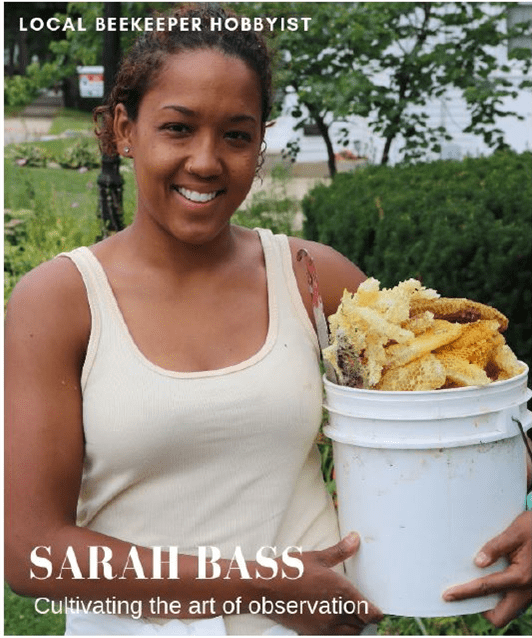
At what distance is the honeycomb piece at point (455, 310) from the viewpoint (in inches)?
87.9

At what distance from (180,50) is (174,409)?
721mm

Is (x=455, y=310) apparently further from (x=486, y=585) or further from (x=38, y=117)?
(x=38, y=117)

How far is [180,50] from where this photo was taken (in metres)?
2.16

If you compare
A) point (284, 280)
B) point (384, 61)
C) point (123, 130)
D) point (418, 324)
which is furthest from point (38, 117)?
point (418, 324)

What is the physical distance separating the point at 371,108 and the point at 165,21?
21.1 ft

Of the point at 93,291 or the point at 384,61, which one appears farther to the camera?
the point at 384,61

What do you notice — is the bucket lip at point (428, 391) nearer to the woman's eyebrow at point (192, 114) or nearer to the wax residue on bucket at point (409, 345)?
the wax residue on bucket at point (409, 345)

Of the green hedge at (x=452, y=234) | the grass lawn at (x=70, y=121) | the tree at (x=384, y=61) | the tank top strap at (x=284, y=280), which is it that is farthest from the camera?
the grass lawn at (x=70, y=121)

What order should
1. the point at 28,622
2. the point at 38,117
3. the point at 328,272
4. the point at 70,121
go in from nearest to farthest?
1. the point at 328,272
2. the point at 28,622
3. the point at 70,121
4. the point at 38,117

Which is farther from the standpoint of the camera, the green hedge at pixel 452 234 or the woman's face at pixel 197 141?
the green hedge at pixel 452 234

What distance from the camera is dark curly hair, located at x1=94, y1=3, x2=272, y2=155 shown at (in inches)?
85.7

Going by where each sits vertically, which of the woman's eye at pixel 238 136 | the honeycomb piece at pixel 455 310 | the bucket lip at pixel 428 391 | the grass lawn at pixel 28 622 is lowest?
the grass lawn at pixel 28 622

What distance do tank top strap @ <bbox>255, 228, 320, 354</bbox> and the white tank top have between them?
39 mm

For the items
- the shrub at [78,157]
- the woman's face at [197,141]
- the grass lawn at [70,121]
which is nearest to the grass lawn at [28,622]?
the woman's face at [197,141]
